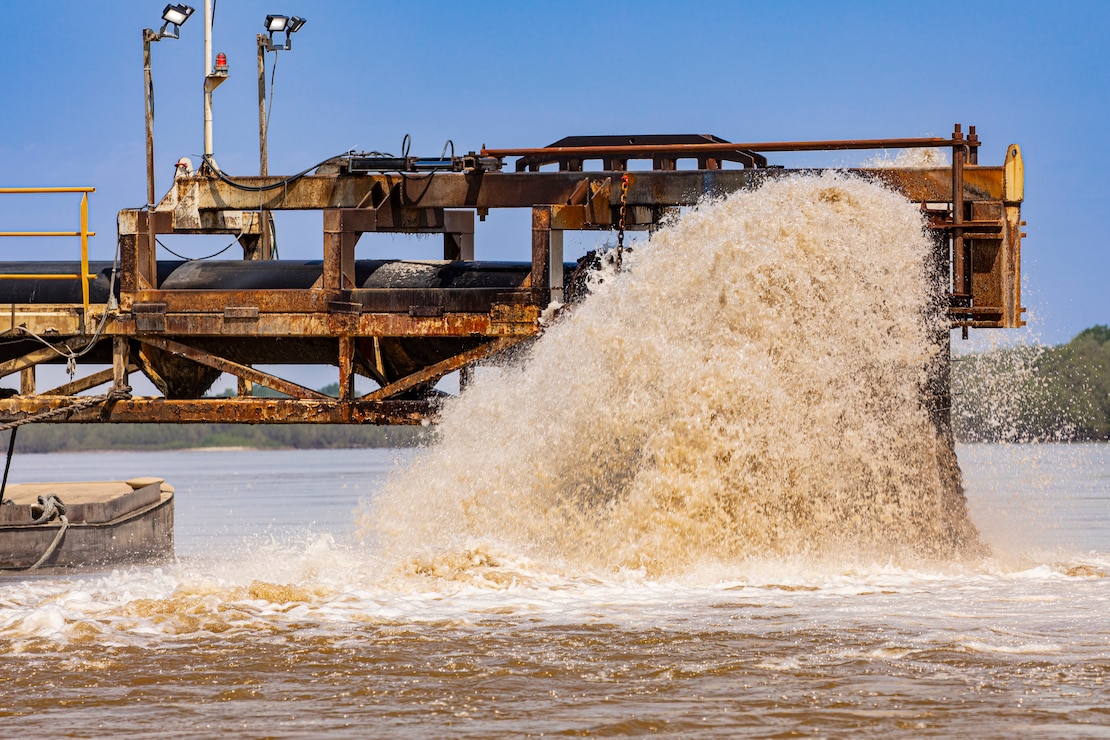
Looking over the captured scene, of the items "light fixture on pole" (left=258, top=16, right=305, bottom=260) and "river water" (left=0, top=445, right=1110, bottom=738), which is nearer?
"river water" (left=0, top=445, right=1110, bottom=738)

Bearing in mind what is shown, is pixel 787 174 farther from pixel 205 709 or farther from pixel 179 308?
pixel 205 709

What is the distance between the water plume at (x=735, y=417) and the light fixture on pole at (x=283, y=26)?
627 centimetres

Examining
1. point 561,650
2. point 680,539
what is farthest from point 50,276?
point 561,650

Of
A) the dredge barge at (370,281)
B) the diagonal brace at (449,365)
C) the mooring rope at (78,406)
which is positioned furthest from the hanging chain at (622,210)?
the mooring rope at (78,406)

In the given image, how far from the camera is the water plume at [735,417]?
39.3ft

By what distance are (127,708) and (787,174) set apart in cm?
858

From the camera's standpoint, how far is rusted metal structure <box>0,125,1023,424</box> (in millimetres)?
13383

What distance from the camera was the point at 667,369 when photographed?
12188mm

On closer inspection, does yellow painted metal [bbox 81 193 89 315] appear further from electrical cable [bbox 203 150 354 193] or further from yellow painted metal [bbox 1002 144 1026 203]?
yellow painted metal [bbox 1002 144 1026 203]

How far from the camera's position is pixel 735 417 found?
12016 millimetres

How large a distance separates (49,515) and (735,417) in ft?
32.3

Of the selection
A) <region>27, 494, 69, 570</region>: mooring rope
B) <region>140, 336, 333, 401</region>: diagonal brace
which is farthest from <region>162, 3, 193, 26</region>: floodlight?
<region>27, 494, 69, 570</region>: mooring rope

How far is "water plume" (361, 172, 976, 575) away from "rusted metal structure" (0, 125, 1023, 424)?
2.55ft

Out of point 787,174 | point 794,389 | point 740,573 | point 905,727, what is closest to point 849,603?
point 740,573
